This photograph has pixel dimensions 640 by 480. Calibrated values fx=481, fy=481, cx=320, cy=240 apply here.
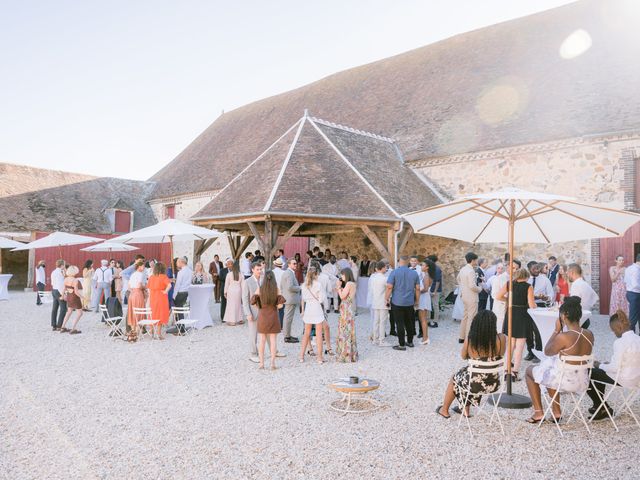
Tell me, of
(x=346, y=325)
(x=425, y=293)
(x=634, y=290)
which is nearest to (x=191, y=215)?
(x=425, y=293)

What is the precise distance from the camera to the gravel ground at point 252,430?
3848 millimetres

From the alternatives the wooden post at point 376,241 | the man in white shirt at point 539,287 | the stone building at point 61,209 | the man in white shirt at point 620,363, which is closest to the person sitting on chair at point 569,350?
the man in white shirt at point 620,363

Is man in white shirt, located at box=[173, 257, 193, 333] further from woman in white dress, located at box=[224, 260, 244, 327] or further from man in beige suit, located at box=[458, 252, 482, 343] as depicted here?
man in beige suit, located at box=[458, 252, 482, 343]

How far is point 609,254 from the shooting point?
12.2m

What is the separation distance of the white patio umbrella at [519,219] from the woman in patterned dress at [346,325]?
5.38 feet

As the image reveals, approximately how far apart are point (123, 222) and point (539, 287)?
2173 cm

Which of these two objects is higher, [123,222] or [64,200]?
[64,200]

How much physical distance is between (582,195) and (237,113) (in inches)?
774

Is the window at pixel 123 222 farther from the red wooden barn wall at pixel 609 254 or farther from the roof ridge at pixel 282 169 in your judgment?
the red wooden barn wall at pixel 609 254

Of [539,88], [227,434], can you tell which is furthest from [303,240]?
[227,434]

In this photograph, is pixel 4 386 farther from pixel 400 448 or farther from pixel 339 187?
pixel 339 187

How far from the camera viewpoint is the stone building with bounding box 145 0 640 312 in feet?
41.2

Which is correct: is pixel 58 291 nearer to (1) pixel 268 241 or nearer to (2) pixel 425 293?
(1) pixel 268 241

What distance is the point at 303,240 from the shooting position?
775 inches
